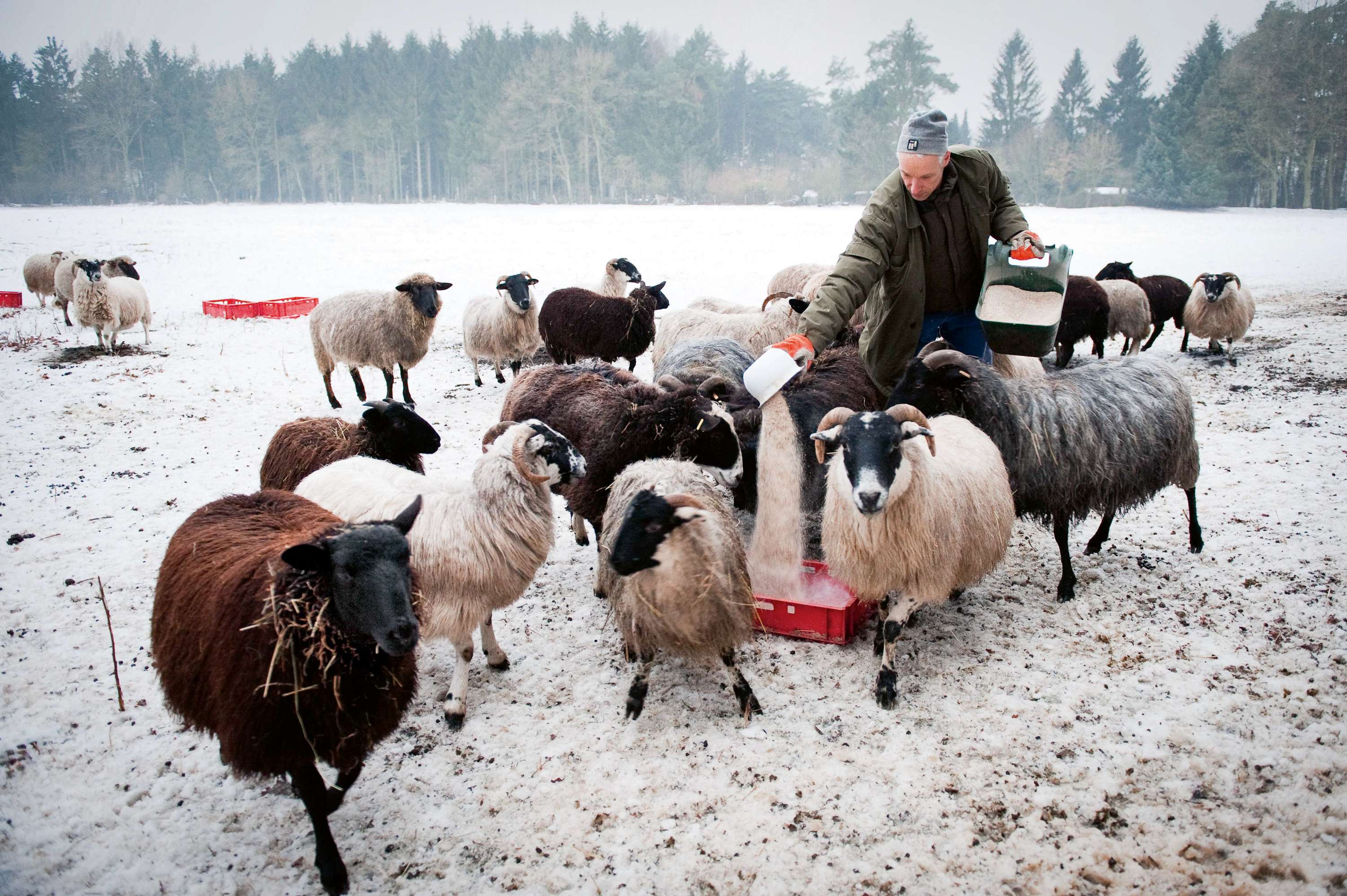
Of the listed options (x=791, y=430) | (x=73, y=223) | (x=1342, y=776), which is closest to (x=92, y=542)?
(x=791, y=430)

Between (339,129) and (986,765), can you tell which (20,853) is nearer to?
(986,765)

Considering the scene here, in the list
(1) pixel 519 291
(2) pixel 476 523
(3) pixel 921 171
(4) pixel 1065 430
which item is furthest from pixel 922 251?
(1) pixel 519 291

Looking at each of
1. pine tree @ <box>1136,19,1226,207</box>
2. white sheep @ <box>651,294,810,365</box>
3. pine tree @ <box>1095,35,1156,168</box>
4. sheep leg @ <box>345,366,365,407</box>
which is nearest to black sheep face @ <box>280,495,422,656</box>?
white sheep @ <box>651,294,810,365</box>

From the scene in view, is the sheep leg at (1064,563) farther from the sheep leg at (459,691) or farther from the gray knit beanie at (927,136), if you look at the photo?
the sheep leg at (459,691)

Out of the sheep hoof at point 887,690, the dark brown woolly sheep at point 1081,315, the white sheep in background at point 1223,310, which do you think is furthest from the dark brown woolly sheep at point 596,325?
the white sheep in background at point 1223,310

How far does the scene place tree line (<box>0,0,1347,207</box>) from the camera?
39219 mm

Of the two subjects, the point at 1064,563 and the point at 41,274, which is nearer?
the point at 1064,563

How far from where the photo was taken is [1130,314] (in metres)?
10.3

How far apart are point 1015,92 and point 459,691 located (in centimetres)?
6077

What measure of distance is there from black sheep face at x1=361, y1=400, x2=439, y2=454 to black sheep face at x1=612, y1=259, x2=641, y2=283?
7.00 m

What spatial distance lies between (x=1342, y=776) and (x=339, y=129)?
60.1 meters

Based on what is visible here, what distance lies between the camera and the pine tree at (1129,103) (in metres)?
44.4

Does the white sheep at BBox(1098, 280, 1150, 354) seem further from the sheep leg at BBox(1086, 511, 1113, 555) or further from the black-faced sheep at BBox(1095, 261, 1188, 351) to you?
the sheep leg at BBox(1086, 511, 1113, 555)

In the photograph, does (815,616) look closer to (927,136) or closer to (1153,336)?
(927,136)
